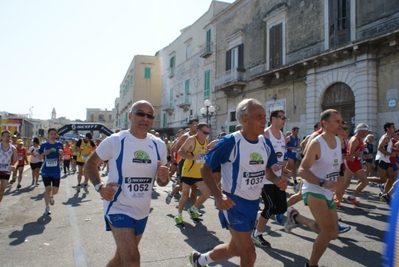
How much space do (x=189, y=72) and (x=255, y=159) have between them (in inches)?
1208

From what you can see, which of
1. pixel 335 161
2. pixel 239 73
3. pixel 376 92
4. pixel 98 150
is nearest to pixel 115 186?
pixel 98 150

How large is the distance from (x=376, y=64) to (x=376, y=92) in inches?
46.4

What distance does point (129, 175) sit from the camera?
310 centimetres

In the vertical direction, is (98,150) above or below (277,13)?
below

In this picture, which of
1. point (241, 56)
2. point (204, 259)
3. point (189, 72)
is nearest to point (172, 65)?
point (189, 72)

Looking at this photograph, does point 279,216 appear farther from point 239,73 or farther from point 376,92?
point 239,73

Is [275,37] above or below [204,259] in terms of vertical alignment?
above

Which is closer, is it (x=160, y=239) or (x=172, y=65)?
(x=160, y=239)

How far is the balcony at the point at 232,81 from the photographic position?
23531mm

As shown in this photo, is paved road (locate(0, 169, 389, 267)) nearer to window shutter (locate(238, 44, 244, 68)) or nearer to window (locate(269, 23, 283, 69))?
window (locate(269, 23, 283, 69))

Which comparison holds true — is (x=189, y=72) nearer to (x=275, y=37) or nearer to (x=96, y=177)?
(x=275, y=37)

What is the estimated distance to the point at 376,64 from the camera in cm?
1422

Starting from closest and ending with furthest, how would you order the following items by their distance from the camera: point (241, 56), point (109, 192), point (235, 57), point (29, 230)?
1. point (109, 192)
2. point (29, 230)
3. point (241, 56)
4. point (235, 57)

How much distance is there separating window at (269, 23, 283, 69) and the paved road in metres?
13.6
